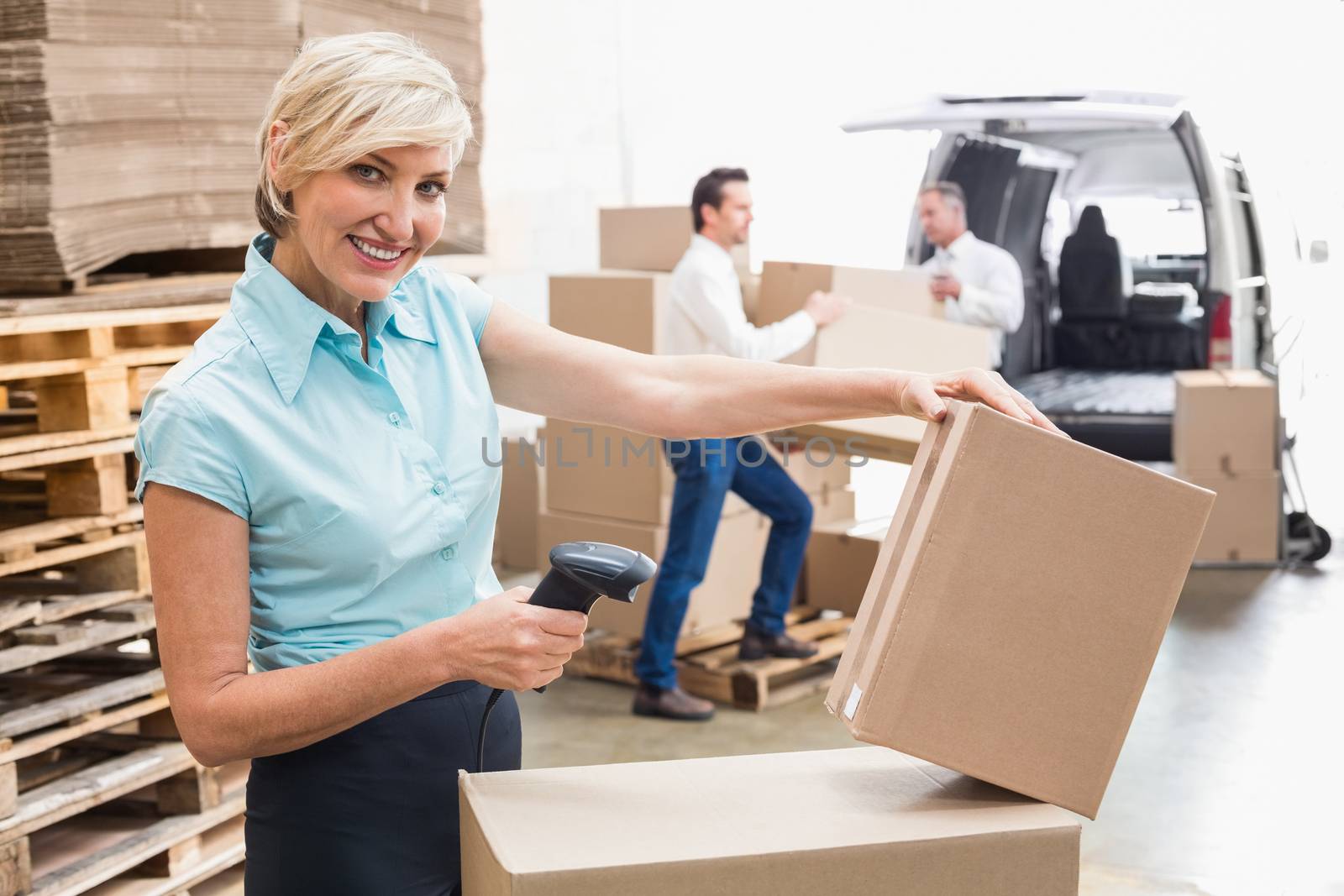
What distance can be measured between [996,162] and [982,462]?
6.41 m

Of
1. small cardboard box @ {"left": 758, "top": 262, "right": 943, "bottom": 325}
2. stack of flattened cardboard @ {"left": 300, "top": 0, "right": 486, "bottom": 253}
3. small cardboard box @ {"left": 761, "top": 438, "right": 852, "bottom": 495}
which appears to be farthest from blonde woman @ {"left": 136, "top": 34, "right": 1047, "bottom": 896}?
small cardboard box @ {"left": 761, "top": 438, "right": 852, "bottom": 495}

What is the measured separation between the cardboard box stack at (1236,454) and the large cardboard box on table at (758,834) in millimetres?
5236

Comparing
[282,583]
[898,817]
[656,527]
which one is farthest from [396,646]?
[656,527]

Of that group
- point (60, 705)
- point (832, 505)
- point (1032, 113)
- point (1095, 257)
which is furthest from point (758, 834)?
point (1095, 257)

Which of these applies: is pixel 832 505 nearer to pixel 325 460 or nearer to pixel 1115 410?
pixel 1115 410

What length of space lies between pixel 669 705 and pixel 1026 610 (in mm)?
3403

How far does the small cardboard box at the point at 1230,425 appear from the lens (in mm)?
6137

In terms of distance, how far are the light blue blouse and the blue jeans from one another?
2.95 meters

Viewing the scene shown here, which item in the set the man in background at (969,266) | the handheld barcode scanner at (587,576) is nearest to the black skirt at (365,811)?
the handheld barcode scanner at (587,576)

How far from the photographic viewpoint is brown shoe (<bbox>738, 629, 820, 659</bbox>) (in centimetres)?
493

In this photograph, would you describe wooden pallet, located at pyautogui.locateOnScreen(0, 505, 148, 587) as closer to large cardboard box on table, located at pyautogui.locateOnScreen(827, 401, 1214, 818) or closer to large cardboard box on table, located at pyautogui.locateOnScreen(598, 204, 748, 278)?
large cardboard box on table, located at pyautogui.locateOnScreen(827, 401, 1214, 818)

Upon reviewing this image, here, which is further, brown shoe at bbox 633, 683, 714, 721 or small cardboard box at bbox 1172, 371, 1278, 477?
small cardboard box at bbox 1172, 371, 1278, 477

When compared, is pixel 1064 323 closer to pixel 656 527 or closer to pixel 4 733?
pixel 656 527

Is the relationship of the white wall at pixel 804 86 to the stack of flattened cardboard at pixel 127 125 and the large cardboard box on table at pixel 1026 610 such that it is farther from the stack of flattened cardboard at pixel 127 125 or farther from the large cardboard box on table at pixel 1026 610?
the large cardboard box on table at pixel 1026 610
